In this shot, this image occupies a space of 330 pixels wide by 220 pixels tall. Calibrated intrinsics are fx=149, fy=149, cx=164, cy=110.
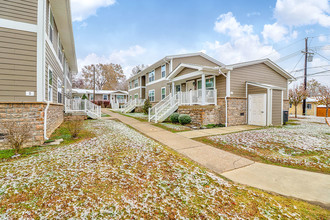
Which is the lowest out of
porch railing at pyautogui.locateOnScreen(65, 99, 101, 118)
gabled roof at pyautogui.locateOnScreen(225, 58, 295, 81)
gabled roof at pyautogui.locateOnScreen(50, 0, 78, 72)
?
porch railing at pyautogui.locateOnScreen(65, 99, 101, 118)

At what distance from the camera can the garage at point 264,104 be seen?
9586 millimetres

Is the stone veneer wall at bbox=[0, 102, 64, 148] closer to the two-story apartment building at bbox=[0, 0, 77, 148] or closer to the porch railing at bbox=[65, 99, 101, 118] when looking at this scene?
the two-story apartment building at bbox=[0, 0, 77, 148]

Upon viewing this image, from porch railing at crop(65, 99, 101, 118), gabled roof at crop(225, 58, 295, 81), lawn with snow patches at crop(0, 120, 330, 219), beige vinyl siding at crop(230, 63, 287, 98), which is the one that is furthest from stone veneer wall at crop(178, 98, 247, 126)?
porch railing at crop(65, 99, 101, 118)

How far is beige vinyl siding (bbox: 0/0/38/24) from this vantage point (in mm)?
5039

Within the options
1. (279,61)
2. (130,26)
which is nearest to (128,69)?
(130,26)

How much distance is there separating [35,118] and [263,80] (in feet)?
45.5

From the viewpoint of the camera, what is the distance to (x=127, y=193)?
8.16 ft

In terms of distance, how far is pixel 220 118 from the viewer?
1027 cm

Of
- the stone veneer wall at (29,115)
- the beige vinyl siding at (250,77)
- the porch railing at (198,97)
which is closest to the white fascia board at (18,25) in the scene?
the stone veneer wall at (29,115)

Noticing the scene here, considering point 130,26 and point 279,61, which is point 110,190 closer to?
point 130,26

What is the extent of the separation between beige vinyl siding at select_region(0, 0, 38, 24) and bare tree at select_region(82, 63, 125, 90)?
3815 cm

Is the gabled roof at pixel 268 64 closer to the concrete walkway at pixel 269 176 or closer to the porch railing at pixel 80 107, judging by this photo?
the concrete walkway at pixel 269 176

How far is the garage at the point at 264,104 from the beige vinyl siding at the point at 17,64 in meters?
11.8

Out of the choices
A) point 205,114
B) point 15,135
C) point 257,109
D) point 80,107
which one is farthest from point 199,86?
point 15,135
